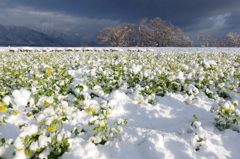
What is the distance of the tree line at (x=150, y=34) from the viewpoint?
55.0 metres

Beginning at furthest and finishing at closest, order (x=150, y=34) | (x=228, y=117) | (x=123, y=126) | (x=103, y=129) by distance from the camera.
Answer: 1. (x=150, y=34)
2. (x=123, y=126)
3. (x=228, y=117)
4. (x=103, y=129)

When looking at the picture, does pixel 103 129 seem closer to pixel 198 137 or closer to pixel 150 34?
pixel 198 137

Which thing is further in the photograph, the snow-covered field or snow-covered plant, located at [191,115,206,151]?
snow-covered plant, located at [191,115,206,151]

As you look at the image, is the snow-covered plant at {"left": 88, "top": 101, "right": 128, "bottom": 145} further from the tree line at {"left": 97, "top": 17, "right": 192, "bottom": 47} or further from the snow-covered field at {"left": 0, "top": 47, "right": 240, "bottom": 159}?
the tree line at {"left": 97, "top": 17, "right": 192, "bottom": 47}

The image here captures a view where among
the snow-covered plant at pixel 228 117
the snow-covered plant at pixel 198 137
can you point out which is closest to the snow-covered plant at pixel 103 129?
the snow-covered plant at pixel 198 137

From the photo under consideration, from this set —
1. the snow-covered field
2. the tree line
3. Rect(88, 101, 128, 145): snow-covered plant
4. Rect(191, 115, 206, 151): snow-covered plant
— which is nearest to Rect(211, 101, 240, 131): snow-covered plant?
the snow-covered field

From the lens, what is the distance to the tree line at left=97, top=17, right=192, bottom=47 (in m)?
55.0

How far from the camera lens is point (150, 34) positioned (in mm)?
57281

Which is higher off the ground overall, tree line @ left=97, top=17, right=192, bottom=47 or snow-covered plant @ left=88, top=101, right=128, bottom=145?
tree line @ left=97, top=17, right=192, bottom=47

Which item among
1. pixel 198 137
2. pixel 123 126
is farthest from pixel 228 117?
pixel 123 126

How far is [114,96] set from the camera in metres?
4.73

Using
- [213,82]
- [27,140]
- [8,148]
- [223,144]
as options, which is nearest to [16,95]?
[8,148]

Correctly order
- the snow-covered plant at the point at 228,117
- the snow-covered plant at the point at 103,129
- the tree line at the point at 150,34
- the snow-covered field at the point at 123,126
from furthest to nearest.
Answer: the tree line at the point at 150,34 < the snow-covered plant at the point at 228,117 < the snow-covered plant at the point at 103,129 < the snow-covered field at the point at 123,126

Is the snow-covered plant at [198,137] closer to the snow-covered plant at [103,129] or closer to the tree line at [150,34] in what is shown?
the snow-covered plant at [103,129]
